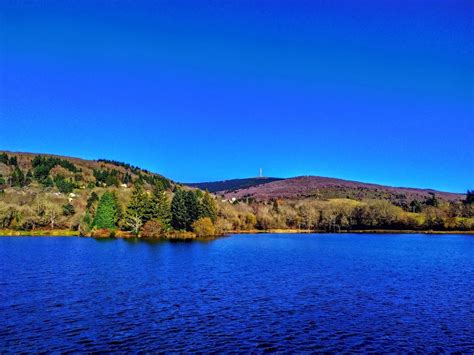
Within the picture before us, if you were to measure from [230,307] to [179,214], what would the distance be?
110 m

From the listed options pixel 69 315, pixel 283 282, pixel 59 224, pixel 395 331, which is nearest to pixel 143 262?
pixel 283 282

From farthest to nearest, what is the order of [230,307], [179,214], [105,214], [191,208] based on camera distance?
1. [191,208]
2. [105,214]
3. [179,214]
4. [230,307]

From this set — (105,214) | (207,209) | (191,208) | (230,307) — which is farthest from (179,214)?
(230,307)

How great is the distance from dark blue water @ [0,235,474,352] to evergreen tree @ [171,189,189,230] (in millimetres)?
76978

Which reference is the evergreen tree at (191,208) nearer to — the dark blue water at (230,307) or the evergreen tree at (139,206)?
the evergreen tree at (139,206)

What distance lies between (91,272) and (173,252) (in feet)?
111

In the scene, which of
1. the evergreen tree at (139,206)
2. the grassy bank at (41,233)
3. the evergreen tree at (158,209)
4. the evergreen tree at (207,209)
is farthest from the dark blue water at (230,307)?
the grassy bank at (41,233)

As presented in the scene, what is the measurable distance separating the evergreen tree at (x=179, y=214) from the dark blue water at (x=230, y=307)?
77.0m

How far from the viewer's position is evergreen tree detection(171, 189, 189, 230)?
14900 cm

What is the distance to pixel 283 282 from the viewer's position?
5553 cm

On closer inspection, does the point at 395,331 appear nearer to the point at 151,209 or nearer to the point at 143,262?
the point at 143,262

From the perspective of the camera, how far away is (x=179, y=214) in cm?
14888

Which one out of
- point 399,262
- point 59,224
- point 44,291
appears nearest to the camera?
point 44,291

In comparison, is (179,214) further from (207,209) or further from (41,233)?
(41,233)
